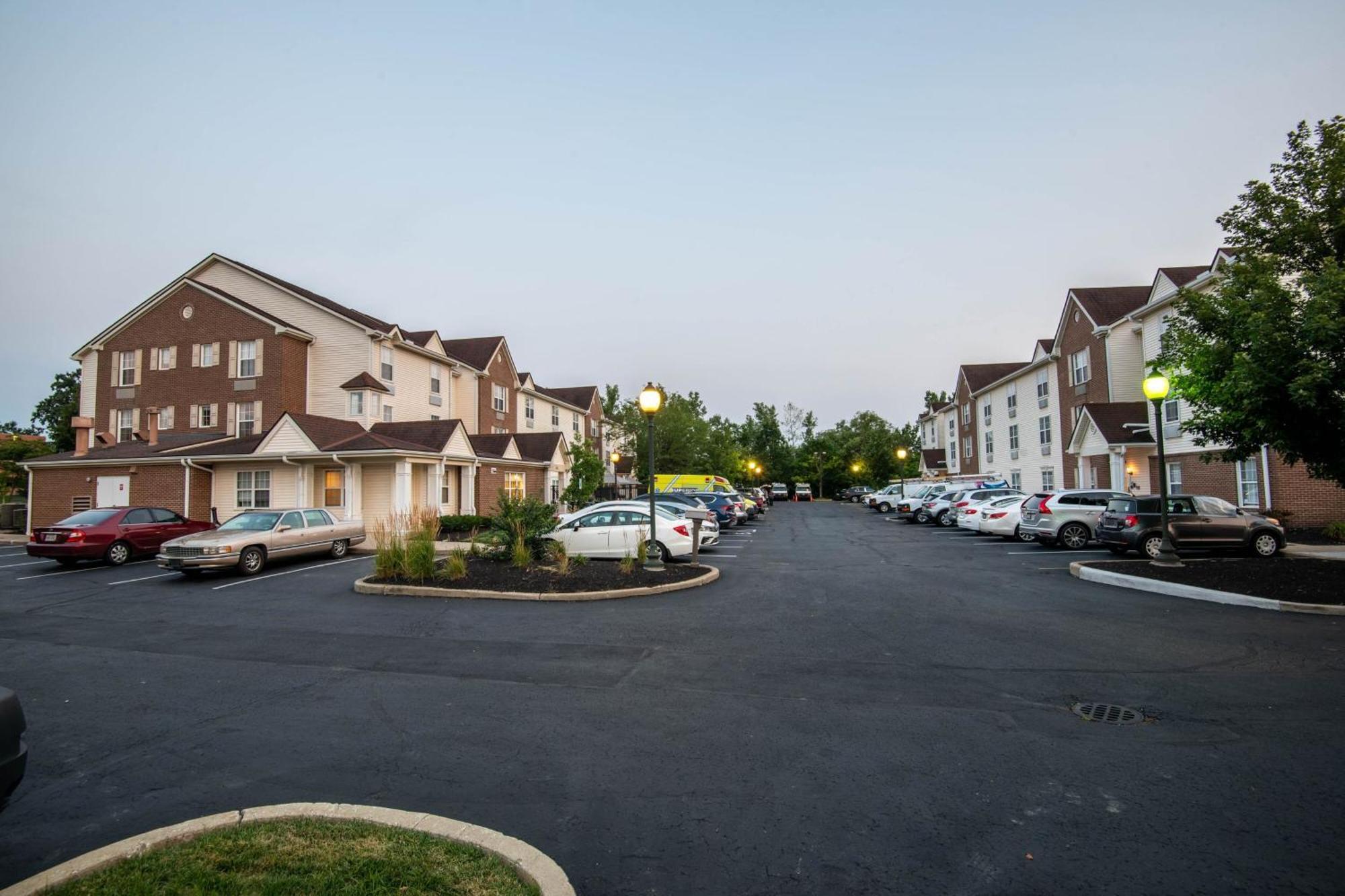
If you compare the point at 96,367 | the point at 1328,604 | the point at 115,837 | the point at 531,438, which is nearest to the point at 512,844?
the point at 115,837

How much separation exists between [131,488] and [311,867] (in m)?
30.9

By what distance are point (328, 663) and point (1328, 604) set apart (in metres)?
13.9

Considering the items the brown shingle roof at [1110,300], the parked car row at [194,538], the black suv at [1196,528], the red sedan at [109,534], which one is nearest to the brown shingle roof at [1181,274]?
the brown shingle roof at [1110,300]

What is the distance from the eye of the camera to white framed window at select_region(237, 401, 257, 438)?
99.4ft

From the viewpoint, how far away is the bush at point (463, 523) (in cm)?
2584

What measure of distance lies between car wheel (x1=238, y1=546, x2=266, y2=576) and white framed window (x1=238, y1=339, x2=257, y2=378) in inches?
718

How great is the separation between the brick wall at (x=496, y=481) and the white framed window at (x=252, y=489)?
8.19 m

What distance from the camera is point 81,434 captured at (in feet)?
92.4

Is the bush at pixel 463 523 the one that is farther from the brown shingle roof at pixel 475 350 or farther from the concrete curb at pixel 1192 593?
the concrete curb at pixel 1192 593

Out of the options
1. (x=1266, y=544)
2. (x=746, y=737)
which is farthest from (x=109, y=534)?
(x=1266, y=544)

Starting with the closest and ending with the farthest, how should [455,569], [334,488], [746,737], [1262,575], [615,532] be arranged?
[746,737] → [1262,575] → [455,569] → [615,532] → [334,488]

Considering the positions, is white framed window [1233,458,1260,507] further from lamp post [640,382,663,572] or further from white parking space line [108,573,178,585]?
white parking space line [108,573,178,585]

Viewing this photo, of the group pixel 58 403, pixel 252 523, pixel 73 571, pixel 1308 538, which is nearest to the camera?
pixel 252 523

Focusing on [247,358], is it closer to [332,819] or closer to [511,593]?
[511,593]
